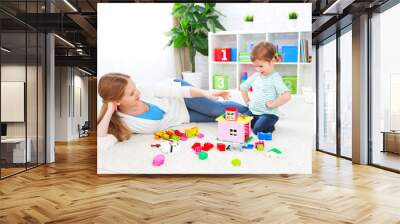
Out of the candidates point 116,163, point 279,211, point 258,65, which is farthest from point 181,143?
point 279,211

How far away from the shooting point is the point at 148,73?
5.54m

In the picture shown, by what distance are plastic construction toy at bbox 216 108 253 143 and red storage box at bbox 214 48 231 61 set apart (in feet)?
2.60

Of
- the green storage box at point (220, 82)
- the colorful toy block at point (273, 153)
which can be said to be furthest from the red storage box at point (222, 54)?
the colorful toy block at point (273, 153)

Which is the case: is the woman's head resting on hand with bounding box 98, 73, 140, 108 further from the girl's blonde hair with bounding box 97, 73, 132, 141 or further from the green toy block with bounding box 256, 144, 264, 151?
the green toy block with bounding box 256, 144, 264, 151

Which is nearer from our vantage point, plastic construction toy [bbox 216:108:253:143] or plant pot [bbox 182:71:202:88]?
plastic construction toy [bbox 216:108:253:143]

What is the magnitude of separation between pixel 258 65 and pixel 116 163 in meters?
2.65

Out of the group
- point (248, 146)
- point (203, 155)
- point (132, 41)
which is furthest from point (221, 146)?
point (132, 41)

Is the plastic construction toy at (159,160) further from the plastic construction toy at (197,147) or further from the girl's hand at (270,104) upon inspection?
the girl's hand at (270,104)

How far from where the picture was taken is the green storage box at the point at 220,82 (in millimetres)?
5566

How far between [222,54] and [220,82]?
17.1 inches

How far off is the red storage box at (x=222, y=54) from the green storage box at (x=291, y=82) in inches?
35.9

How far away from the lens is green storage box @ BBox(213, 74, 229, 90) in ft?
18.3

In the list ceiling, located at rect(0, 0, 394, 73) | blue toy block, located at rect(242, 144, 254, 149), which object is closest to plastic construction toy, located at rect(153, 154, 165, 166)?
blue toy block, located at rect(242, 144, 254, 149)

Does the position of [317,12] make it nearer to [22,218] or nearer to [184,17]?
[184,17]
